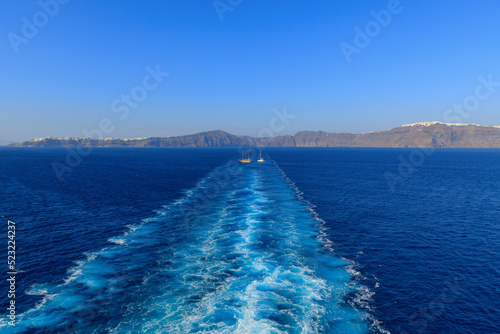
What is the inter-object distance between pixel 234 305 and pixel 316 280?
1459 centimetres

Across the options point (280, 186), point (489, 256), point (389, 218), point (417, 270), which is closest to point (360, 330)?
point (417, 270)

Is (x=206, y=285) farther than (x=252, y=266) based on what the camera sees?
No

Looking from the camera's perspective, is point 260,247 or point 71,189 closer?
point 260,247

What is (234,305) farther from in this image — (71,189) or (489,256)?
(71,189)

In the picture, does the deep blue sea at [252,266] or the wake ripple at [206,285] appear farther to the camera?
the deep blue sea at [252,266]

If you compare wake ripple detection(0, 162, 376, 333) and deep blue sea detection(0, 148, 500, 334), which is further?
deep blue sea detection(0, 148, 500, 334)

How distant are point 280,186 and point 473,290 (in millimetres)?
86543

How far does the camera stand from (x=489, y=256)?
165 feet

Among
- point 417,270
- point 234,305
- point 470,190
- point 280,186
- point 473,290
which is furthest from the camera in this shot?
point 280,186

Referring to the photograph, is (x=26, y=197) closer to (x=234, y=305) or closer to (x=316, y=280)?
(x=234, y=305)

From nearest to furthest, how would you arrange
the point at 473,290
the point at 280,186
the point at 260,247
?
the point at 473,290, the point at 260,247, the point at 280,186

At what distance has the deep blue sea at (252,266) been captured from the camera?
32688mm

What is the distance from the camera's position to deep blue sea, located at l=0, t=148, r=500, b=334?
32.7 metres

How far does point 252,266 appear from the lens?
1800 inches
